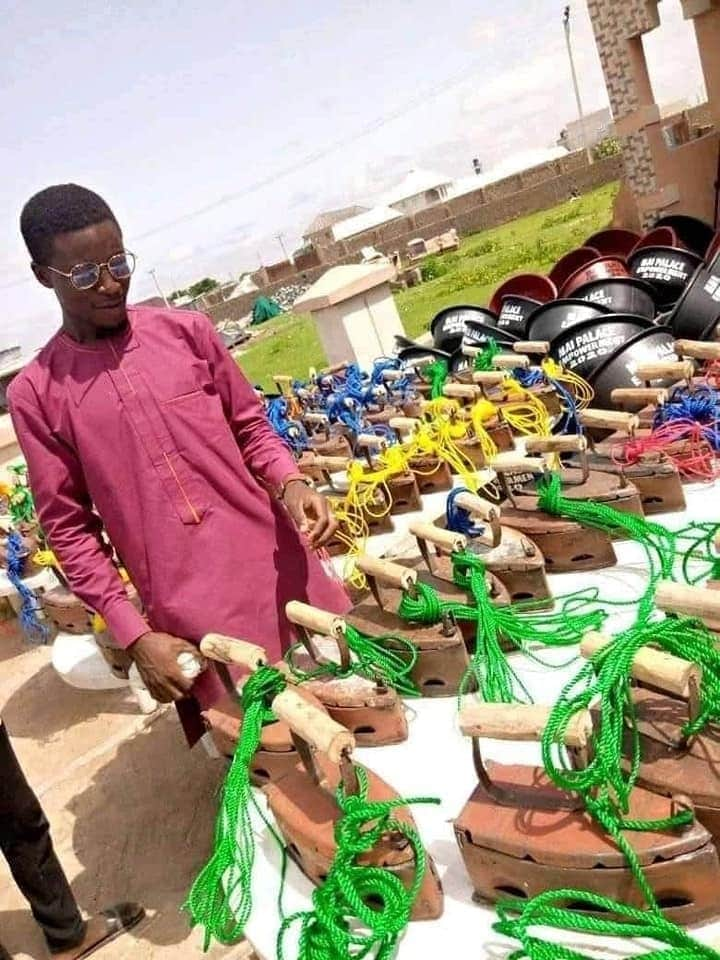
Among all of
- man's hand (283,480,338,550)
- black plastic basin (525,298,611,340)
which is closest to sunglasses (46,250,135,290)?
man's hand (283,480,338,550)

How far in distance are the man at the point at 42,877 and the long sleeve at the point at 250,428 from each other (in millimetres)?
1130

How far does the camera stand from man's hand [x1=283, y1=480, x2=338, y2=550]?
87.1 inches

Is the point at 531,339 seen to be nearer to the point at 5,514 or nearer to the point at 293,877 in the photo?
the point at 293,877

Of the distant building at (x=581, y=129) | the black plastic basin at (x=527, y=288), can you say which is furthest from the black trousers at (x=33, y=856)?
the distant building at (x=581, y=129)

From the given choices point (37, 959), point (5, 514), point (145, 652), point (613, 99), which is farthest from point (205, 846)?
point (613, 99)

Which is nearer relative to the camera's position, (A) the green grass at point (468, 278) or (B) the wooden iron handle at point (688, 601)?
(B) the wooden iron handle at point (688, 601)

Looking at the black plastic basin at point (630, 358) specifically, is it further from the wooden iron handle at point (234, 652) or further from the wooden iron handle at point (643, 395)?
the wooden iron handle at point (234, 652)

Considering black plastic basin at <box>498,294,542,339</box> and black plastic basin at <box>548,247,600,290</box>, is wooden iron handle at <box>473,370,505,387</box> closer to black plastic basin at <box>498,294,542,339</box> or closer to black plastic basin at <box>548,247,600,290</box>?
black plastic basin at <box>498,294,542,339</box>

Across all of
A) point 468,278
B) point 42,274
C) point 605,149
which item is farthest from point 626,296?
point 605,149

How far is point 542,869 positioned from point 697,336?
126 inches

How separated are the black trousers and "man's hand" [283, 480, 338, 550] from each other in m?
1.13

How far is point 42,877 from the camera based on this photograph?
264 centimetres

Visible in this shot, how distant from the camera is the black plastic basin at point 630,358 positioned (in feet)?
11.8

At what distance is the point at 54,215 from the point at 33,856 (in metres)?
1.91
